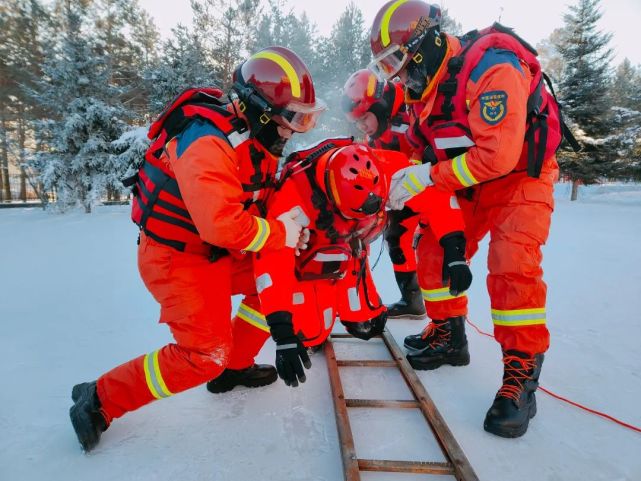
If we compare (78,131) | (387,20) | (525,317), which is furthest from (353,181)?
(78,131)

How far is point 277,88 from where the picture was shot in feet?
7.36

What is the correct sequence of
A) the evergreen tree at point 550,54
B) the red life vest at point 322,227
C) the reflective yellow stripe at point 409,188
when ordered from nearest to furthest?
the red life vest at point 322,227 → the reflective yellow stripe at point 409,188 → the evergreen tree at point 550,54

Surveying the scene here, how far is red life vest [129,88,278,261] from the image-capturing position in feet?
7.32

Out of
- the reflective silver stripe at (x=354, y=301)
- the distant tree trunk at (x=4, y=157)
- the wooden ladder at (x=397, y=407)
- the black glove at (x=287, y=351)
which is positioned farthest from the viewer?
the distant tree trunk at (x=4, y=157)

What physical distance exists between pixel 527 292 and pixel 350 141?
141cm

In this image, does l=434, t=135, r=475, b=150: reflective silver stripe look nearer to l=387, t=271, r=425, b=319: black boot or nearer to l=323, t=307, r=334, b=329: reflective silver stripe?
l=323, t=307, r=334, b=329: reflective silver stripe

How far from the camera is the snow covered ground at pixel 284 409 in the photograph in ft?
6.40

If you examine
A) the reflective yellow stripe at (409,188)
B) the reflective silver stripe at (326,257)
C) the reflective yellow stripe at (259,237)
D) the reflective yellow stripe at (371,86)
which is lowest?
the reflective silver stripe at (326,257)

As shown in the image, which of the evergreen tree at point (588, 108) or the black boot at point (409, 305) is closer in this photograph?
the black boot at point (409, 305)

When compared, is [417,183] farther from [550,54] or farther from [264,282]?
[550,54]

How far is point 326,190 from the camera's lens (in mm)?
2428

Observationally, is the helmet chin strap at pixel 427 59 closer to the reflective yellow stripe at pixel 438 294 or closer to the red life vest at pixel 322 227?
the red life vest at pixel 322 227

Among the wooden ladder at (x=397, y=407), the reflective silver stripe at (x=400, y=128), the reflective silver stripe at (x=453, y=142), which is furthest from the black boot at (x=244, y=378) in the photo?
the reflective silver stripe at (x=400, y=128)

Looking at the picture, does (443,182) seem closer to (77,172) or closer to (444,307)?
(444,307)
